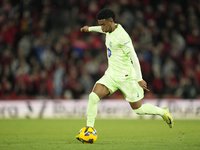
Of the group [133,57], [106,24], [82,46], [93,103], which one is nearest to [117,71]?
[133,57]

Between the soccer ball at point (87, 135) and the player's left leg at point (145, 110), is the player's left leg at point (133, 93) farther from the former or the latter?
the soccer ball at point (87, 135)

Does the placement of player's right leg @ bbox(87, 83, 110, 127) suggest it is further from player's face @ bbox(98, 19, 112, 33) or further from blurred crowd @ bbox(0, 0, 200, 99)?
blurred crowd @ bbox(0, 0, 200, 99)

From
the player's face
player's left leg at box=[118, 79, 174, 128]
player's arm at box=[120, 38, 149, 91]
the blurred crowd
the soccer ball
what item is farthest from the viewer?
the blurred crowd

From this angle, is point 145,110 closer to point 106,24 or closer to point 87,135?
point 87,135

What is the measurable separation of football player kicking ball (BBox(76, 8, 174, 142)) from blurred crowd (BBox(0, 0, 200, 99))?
7.09 meters

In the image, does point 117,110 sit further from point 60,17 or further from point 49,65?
point 60,17

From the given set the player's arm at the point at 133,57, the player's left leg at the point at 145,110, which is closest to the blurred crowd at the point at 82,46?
the player's left leg at the point at 145,110

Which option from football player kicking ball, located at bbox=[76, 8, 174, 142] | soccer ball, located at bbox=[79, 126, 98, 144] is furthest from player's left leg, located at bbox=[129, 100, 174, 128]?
soccer ball, located at bbox=[79, 126, 98, 144]

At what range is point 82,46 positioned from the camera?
15.7 meters

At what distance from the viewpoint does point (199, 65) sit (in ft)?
49.8

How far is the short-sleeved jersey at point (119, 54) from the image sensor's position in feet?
22.3

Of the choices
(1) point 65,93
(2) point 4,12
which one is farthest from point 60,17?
(1) point 65,93

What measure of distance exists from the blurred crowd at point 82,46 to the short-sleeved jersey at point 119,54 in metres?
7.08

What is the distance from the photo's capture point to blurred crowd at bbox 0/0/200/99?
46.6ft
